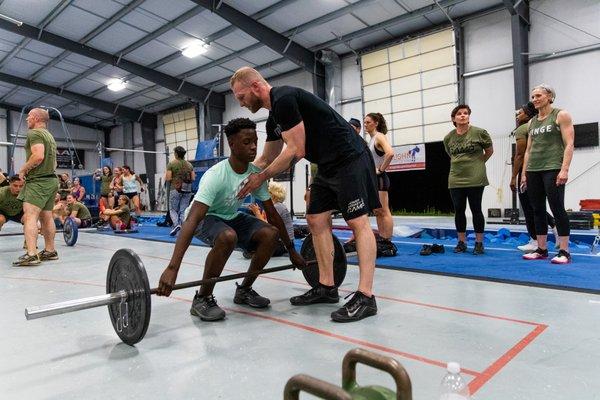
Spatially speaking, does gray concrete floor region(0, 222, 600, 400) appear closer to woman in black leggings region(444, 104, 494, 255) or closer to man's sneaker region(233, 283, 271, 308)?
man's sneaker region(233, 283, 271, 308)

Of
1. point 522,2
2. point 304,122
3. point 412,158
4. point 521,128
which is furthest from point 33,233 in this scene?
point 522,2

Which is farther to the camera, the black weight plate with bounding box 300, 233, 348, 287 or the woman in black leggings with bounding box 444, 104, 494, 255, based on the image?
the woman in black leggings with bounding box 444, 104, 494, 255

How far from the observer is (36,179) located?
3.43 m

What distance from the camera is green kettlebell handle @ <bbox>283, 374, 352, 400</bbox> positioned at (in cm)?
55

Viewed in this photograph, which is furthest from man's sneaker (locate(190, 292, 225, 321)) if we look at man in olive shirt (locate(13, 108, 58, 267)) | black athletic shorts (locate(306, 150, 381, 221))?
man in olive shirt (locate(13, 108, 58, 267))

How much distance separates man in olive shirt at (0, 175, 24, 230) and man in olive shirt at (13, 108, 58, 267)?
1463 millimetres

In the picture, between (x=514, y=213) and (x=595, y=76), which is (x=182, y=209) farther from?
(x=595, y=76)

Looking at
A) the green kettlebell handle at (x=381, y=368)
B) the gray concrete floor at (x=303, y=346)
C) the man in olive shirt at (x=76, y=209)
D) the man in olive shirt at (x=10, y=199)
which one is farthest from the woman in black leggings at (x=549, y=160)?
the man in olive shirt at (x=76, y=209)

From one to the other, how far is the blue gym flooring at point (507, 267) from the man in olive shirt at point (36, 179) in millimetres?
2662

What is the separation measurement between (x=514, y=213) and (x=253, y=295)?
5.20m

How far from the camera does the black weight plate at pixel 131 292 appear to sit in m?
1.45

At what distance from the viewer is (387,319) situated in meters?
1.85

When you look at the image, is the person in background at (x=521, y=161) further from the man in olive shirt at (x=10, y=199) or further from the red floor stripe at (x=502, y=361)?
the man in olive shirt at (x=10, y=199)

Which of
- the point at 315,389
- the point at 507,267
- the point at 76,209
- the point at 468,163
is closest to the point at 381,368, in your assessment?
the point at 315,389
